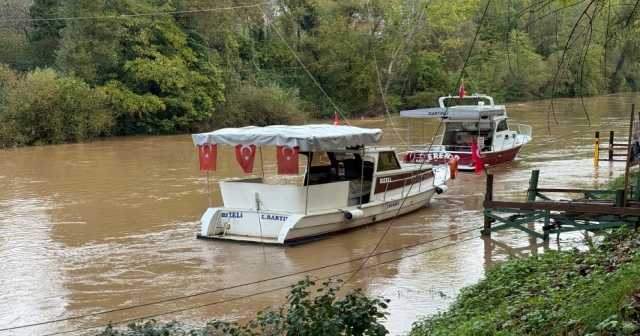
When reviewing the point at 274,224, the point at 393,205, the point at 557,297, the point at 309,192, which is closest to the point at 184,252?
the point at 274,224

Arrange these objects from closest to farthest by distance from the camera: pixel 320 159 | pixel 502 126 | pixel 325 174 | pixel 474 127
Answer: pixel 320 159
pixel 325 174
pixel 474 127
pixel 502 126

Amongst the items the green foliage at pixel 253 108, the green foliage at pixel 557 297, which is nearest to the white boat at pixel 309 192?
the green foliage at pixel 557 297

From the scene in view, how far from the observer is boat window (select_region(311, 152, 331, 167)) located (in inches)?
649

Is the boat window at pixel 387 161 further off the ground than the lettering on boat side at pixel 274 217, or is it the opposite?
the boat window at pixel 387 161

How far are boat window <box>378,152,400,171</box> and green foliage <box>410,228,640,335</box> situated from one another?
22.9ft

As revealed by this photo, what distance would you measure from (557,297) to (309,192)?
8401 millimetres

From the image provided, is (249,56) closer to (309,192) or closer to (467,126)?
(467,126)

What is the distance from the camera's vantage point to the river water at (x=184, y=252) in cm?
1132

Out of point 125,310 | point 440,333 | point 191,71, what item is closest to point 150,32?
point 191,71

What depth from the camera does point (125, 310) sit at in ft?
36.7

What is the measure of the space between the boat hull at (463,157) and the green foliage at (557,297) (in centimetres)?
1241

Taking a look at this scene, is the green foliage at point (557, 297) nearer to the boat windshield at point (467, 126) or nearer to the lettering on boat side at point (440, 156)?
the lettering on boat side at point (440, 156)

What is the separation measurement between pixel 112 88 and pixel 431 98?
29.7 m

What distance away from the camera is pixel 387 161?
17.3 m
